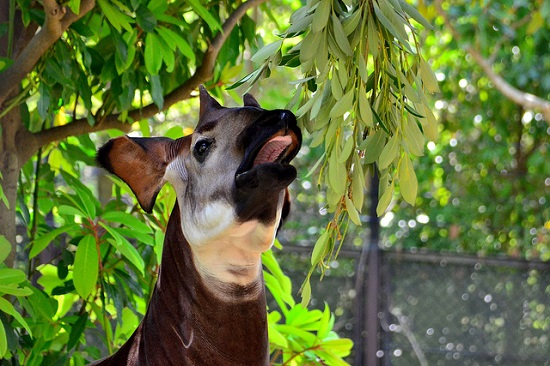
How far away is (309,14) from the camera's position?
46.1 inches

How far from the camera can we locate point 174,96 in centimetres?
173

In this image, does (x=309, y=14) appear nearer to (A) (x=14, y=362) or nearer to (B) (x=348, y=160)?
(B) (x=348, y=160)

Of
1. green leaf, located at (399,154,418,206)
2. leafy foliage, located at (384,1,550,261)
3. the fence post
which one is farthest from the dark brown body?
leafy foliage, located at (384,1,550,261)

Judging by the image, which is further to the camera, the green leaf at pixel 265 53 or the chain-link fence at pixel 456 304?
the chain-link fence at pixel 456 304

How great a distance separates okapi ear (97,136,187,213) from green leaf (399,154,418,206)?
0.92 feet

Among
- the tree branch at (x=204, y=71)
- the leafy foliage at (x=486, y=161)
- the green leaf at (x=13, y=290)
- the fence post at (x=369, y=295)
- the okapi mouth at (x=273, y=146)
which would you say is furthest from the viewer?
the leafy foliage at (x=486, y=161)

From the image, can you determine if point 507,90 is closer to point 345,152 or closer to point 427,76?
point 427,76

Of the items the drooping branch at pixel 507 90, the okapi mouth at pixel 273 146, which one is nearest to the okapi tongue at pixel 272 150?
the okapi mouth at pixel 273 146

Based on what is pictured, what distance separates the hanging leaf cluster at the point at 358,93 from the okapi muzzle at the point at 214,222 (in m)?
0.07

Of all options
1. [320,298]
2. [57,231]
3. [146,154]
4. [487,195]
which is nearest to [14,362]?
[57,231]

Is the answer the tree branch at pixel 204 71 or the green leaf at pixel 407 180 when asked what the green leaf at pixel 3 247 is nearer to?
the tree branch at pixel 204 71

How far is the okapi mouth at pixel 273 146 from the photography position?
1.02 m

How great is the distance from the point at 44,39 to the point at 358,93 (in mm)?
574

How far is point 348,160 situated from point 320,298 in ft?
8.34
